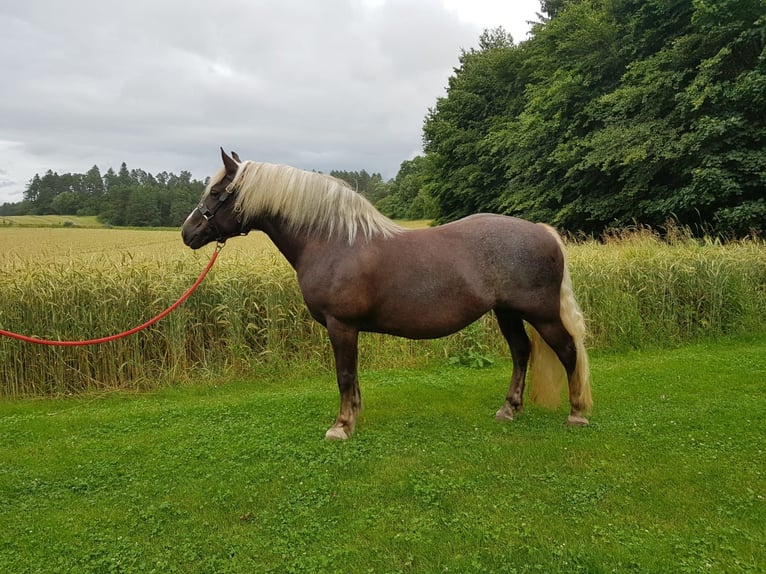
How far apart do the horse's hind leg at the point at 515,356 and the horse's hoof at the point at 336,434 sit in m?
1.46

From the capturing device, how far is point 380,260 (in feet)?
12.3

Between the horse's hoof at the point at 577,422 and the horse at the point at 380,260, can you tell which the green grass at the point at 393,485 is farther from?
the horse at the point at 380,260

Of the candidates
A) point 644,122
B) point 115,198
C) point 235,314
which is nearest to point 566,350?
point 235,314

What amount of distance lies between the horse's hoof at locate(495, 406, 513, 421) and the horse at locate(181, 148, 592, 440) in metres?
0.78

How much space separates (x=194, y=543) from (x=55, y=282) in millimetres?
4896

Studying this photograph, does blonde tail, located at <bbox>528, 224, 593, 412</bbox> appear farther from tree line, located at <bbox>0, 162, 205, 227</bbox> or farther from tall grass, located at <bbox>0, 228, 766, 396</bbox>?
tree line, located at <bbox>0, 162, 205, 227</bbox>

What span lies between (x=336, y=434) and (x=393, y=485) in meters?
0.92

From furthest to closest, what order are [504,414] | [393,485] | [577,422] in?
[504,414], [577,422], [393,485]

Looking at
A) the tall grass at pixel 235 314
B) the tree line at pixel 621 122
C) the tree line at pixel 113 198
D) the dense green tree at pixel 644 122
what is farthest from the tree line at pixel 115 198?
the tall grass at pixel 235 314

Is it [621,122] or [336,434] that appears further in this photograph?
[621,122]

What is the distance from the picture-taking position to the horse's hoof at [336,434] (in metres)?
3.99

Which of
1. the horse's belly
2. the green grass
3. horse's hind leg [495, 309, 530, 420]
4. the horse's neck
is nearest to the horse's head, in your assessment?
the horse's neck

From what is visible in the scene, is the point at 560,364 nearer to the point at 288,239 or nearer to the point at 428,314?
the point at 428,314

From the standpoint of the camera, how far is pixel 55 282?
19.8 ft
